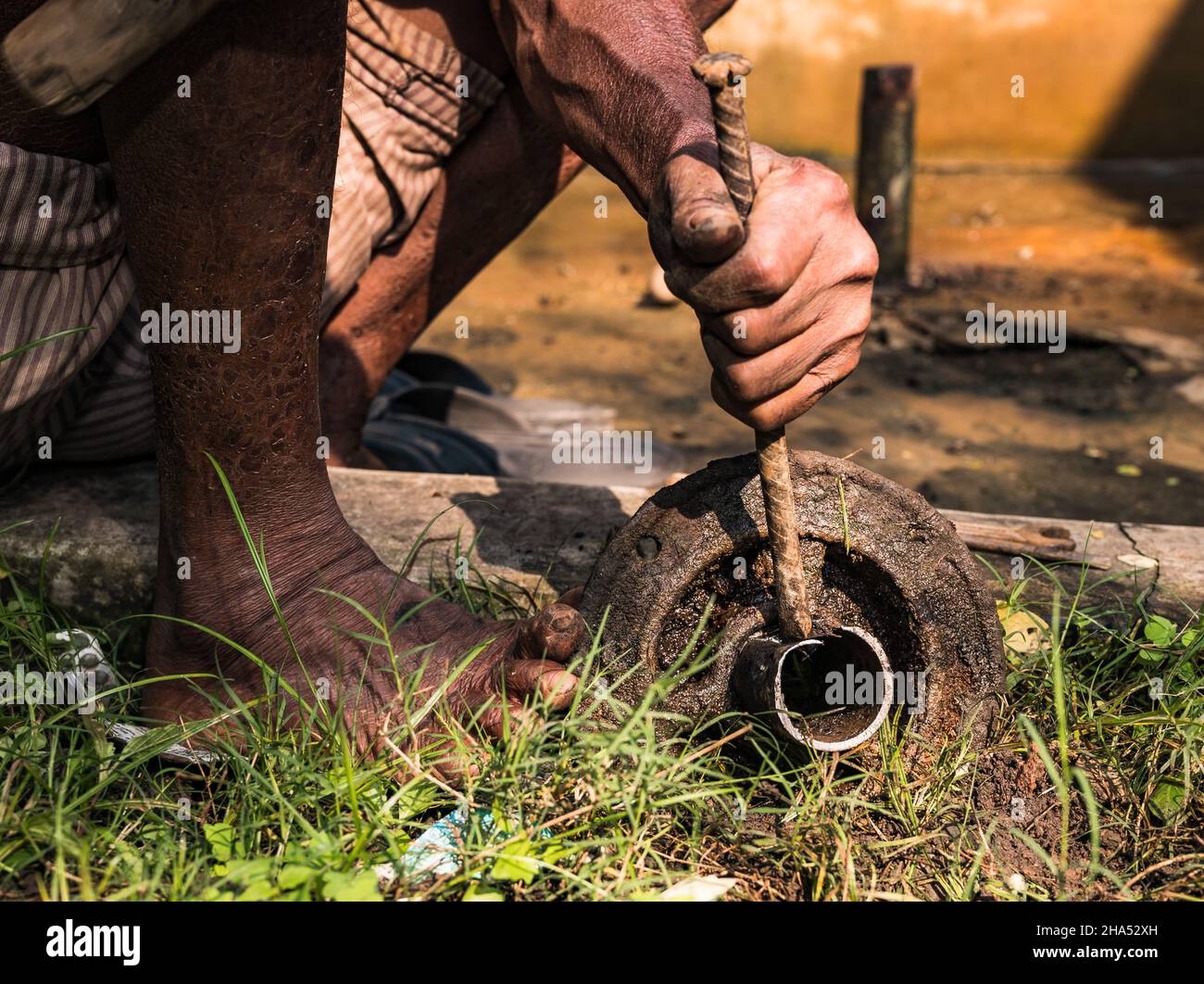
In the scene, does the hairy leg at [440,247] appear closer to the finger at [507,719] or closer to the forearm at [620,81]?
the forearm at [620,81]

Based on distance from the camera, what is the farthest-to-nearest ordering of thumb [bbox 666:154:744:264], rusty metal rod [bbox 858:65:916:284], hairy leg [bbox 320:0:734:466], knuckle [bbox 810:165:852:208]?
1. rusty metal rod [bbox 858:65:916:284]
2. hairy leg [bbox 320:0:734:466]
3. knuckle [bbox 810:165:852:208]
4. thumb [bbox 666:154:744:264]

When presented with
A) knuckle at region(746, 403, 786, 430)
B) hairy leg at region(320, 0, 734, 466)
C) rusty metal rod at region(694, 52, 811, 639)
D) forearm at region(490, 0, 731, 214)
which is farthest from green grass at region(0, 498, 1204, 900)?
hairy leg at region(320, 0, 734, 466)

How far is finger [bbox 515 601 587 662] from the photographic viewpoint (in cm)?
178

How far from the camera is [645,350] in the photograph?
18.6 feet

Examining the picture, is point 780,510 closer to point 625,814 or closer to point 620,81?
point 625,814

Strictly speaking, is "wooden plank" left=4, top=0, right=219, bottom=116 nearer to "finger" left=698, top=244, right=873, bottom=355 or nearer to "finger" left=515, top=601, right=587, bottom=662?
"finger" left=698, top=244, right=873, bottom=355

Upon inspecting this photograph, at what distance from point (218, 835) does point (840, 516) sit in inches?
40.0

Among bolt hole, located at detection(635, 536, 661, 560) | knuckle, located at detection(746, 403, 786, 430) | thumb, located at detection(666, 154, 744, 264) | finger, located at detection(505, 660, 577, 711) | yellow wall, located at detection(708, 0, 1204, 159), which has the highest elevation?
yellow wall, located at detection(708, 0, 1204, 159)

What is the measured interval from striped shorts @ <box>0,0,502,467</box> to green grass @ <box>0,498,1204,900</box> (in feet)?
1.79

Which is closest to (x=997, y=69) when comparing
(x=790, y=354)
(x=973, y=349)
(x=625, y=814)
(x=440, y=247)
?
(x=973, y=349)

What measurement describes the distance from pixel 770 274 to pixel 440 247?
1587 mm

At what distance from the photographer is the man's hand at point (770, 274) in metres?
1.47
